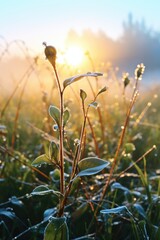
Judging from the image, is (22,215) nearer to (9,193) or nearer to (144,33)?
(9,193)

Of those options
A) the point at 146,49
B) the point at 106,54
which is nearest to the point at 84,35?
the point at 106,54

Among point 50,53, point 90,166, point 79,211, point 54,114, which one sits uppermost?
Result: point 50,53

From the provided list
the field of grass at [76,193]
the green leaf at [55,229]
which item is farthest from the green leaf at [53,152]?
the green leaf at [55,229]

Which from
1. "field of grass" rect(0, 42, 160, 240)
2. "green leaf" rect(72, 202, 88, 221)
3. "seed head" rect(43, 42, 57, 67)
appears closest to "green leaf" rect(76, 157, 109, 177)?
"field of grass" rect(0, 42, 160, 240)

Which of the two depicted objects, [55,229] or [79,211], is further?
[79,211]

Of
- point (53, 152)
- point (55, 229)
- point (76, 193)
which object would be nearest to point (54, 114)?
point (53, 152)

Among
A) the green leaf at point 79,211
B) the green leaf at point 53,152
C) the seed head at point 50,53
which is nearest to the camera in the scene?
the seed head at point 50,53

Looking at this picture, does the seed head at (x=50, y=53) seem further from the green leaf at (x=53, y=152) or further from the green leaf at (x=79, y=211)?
the green leaf at (x=79, y=211)

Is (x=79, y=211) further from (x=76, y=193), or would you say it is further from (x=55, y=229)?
(x=55, y=229)

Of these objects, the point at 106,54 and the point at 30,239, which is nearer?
the point at 30,239
